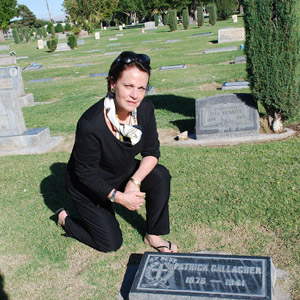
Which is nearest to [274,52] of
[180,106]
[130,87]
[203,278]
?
[180,106]

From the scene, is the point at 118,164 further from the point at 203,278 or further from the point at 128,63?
the point at 203,278

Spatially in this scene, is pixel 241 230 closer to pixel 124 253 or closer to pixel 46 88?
pixel 124 253

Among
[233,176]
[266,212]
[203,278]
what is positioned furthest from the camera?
[233,176]

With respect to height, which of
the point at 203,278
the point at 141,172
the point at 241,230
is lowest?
the point at 241,230

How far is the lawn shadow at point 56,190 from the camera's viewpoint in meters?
4.46

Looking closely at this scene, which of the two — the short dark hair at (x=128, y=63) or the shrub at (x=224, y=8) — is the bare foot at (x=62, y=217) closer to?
the short dark hair at (x=128, y=63)

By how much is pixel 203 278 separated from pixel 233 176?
217cm

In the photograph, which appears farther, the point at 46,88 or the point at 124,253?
the point at 46,88

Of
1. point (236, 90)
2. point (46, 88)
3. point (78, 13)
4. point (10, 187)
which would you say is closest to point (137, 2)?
point (78, 13)

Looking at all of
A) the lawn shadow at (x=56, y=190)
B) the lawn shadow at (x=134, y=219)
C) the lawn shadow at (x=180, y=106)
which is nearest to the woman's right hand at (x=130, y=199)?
the lawn shadow at (x=134, y=219)

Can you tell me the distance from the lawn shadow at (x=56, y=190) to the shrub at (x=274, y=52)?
318 cm

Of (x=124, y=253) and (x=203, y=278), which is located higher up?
(x=203, y=278)

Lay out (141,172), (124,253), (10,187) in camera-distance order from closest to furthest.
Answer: (141,172)
(124,253)
(10,187)

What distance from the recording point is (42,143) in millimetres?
6816
